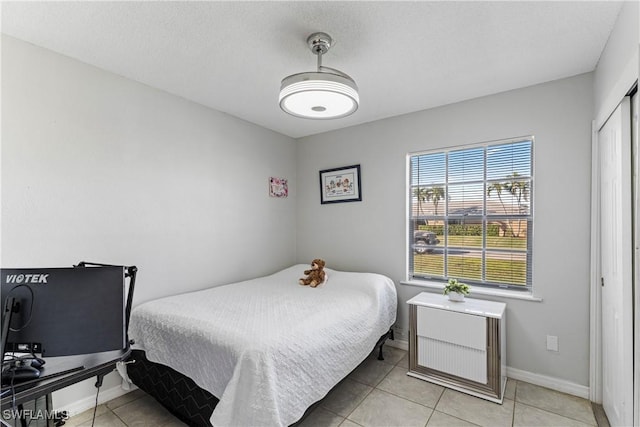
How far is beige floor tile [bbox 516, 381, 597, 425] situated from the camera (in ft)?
6.80

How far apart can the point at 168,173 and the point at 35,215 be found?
0.94m

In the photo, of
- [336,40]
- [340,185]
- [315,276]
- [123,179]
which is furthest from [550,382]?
[123,179]

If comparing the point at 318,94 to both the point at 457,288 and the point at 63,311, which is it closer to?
the point at 63,311

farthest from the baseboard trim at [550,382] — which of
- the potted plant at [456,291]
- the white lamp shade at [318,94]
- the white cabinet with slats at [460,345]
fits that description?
the white lamp shade at [318,94]

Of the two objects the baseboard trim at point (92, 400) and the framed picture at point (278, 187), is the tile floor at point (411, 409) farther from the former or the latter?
the framed picture at point (278, 187)

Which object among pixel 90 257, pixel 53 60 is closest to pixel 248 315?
pixel 90 257

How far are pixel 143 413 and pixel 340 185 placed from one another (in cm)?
271

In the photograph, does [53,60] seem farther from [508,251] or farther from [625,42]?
[508,251]

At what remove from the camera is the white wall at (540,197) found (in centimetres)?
233

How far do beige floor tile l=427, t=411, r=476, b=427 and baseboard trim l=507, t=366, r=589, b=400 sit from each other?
876 millimetres

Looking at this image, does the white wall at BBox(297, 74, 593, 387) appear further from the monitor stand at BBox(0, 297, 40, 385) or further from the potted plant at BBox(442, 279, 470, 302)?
the monitor stand at BBox(0, 297, 40, 385)

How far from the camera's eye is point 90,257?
2203 millimetres

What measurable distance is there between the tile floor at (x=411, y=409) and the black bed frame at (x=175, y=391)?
180mm

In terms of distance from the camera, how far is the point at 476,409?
7.05 feet
